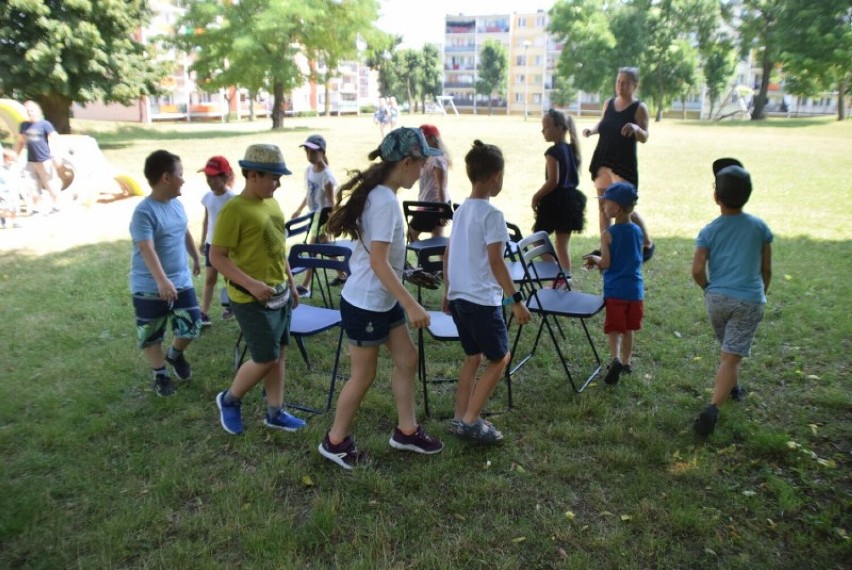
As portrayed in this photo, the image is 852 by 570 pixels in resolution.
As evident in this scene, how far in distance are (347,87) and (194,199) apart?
81532mm

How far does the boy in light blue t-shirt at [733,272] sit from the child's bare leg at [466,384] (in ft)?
4.44

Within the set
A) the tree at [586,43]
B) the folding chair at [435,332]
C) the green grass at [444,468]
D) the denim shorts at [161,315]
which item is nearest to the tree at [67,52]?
the green grass at [444,468]

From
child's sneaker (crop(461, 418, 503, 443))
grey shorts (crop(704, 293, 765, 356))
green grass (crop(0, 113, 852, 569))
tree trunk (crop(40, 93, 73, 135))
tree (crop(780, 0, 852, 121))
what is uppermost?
tree (crop(780, 0, 852, 121))

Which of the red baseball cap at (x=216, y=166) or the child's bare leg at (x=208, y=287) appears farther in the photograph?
the child's bare leg at (x=208, y=287)

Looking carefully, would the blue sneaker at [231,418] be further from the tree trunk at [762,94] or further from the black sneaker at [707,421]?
the tree trunk at [762,94]

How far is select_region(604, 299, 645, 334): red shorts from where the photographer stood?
168 inches

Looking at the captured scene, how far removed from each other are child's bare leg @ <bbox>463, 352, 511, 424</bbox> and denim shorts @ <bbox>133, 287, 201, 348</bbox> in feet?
6.47

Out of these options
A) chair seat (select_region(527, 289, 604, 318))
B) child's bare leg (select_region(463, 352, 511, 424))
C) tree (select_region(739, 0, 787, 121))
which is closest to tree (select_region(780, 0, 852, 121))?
tree (select_region(739, 0, 787, 121))

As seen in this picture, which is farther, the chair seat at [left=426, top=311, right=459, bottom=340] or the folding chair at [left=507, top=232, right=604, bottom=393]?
the folding chair at [left=507, top=232, right=604, bottom=393]

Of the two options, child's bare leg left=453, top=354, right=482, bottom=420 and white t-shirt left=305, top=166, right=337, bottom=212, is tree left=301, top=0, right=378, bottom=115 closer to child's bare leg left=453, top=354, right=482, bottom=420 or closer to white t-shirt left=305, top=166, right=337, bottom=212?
white t-shirt left=305, top=166, right=337, bottom=212

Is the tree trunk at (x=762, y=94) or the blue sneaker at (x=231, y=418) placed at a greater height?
the tree trunk at (x=762, y=94)

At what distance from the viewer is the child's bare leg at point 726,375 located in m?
3.67

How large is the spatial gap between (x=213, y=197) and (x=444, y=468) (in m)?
3.09

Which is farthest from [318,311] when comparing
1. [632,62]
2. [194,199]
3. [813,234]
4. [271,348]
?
[632,62]
